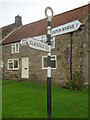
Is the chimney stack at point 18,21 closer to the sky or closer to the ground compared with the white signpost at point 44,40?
closer to the sky

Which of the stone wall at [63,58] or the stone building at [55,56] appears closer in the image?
the stone wall at [63,58]

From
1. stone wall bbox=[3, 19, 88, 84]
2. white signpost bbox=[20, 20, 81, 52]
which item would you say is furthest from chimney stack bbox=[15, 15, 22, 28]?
white signpost bbox=[20, 20, 81, 52]

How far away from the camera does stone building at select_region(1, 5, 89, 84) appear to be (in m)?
14.0

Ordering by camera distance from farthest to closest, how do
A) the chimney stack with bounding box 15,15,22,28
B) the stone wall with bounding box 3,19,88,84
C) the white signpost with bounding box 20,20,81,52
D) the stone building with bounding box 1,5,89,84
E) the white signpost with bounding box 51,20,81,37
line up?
the chimney stack with bounding box 15,15,22,28, the stone building with bounding box 1,5,89,84, the stone wall with bounding box 3,19,88,84, the white signpost with bounding box 20,20,81,52, the white signpost with bounding box 51,20,81,37

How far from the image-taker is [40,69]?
55.9 ft

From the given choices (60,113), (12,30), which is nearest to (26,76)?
(12,30)

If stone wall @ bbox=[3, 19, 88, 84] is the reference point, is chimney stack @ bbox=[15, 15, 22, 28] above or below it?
above

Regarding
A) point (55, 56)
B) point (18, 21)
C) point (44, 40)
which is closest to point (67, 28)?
point (44, 40)

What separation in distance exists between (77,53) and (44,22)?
312 inches

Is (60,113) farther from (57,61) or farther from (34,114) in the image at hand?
(57,61)

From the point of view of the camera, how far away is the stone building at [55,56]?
46.1 feet

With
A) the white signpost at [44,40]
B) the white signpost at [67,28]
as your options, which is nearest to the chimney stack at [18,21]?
the white signpost at [44,40]

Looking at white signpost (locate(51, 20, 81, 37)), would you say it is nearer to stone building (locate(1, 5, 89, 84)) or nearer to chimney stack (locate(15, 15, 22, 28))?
stone building (locate(1, 5, 89, 84))

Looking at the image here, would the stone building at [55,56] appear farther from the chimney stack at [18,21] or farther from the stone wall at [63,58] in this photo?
the chimney stack at [18,21]
